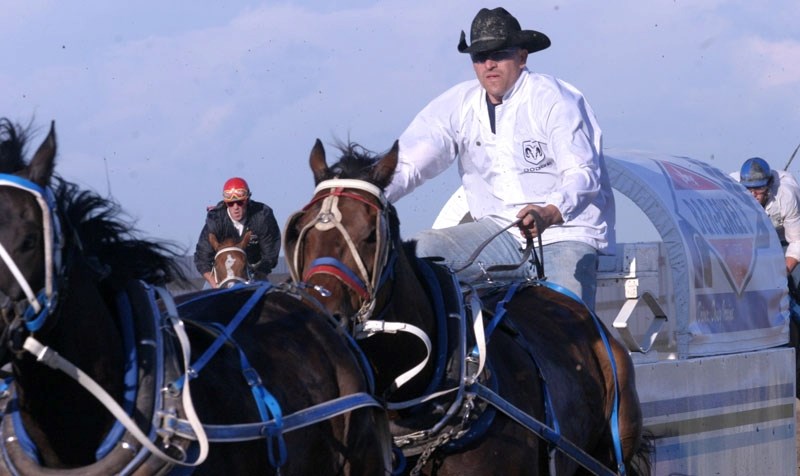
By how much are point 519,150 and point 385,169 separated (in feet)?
5.15

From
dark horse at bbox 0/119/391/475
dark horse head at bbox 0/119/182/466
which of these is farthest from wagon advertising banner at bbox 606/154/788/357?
dark horse head at bbox 0/119/182/466

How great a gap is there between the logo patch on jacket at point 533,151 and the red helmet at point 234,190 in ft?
13.9

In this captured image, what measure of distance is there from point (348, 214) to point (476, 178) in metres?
1.99

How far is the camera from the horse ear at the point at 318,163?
16.1ft

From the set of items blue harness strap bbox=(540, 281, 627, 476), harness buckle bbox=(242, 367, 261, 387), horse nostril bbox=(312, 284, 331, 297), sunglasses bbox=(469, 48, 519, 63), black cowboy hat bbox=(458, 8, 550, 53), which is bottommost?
blue harness strap bbox=(540, 281, 627, 476)

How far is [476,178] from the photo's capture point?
6523 millimetres

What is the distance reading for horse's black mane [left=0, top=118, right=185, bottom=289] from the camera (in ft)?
11.0

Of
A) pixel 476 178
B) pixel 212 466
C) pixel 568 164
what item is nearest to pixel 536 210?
pixel 568 164

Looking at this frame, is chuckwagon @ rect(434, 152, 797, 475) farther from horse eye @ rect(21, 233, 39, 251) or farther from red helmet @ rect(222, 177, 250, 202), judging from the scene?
horse eye @ rect(21, 233, 39, 251)

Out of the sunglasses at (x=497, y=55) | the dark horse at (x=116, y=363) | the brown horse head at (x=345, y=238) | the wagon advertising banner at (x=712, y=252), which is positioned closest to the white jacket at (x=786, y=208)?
the wagon advertising banner at (x=712, y=252)

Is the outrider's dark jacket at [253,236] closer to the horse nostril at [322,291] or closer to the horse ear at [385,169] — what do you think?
the horse ear at [385,169]

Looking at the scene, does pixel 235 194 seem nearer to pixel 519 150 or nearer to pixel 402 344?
pixel 519 150

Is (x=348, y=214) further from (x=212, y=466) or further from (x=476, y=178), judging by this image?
(x=476, y=178)

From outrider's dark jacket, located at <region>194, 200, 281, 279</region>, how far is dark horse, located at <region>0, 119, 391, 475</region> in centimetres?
578
